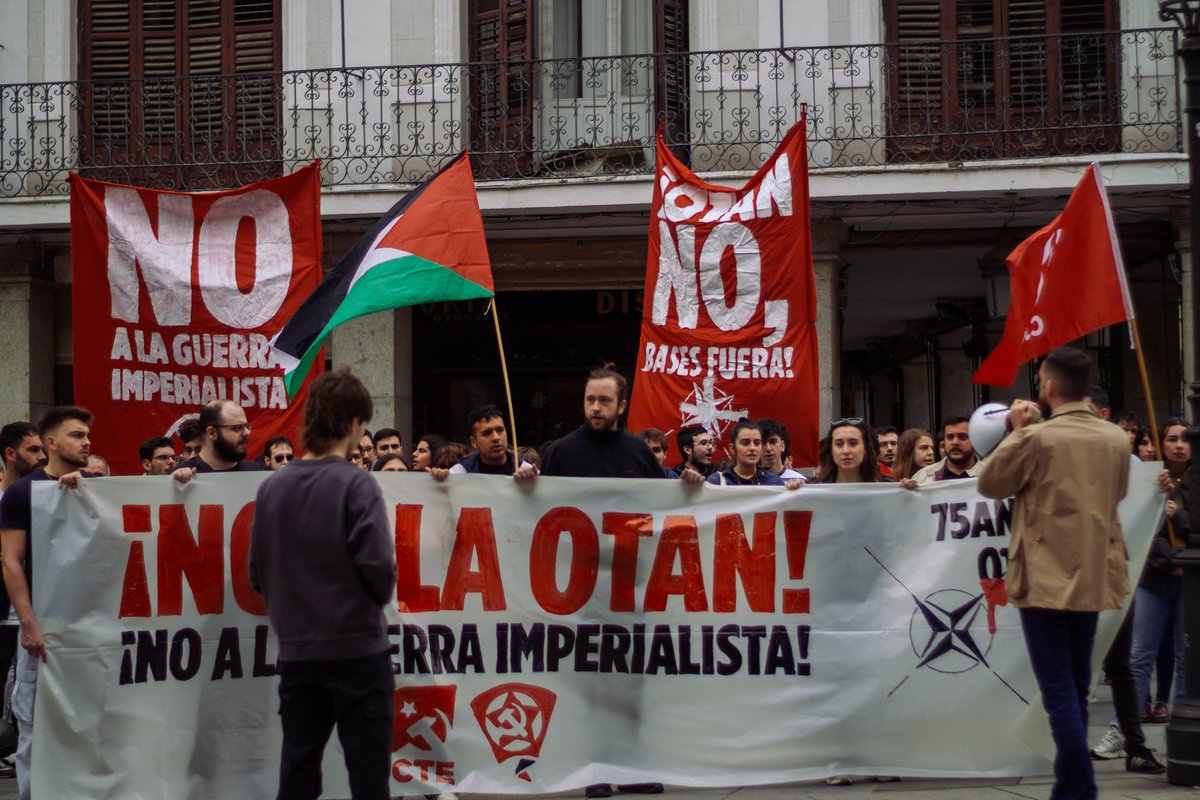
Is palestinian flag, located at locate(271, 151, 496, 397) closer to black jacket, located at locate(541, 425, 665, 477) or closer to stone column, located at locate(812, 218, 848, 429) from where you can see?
black jacket, located at locate(541, 425, 665, 477)

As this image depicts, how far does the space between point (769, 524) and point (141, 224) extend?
4.64 meters

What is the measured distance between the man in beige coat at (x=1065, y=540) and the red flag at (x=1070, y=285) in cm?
161

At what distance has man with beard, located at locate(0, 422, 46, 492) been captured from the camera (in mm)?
7406

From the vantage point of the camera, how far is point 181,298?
372 inches

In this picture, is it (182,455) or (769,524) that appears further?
(182,455)

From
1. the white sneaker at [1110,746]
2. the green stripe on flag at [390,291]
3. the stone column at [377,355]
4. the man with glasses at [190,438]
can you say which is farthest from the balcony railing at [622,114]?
the white sneaker at [1110,746]

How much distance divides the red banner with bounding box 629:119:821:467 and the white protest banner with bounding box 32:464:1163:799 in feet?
8.42

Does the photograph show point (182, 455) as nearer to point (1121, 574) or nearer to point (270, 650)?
point (270, 650)

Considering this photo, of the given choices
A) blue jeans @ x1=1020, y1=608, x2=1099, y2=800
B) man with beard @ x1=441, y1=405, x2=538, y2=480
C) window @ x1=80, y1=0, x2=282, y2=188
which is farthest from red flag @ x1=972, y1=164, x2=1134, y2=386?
window @ x1=80, y1=0, x2=282, y2=188

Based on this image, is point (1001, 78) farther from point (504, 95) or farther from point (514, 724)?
point (514, 724)

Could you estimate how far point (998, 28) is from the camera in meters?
14.6

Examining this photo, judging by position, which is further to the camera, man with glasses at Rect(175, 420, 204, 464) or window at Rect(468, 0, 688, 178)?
window at Rect(468, 0, 688, 178)

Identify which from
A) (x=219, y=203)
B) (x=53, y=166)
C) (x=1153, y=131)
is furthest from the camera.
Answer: (x=53, y=166)

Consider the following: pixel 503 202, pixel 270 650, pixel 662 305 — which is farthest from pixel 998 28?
pixel 270 650
